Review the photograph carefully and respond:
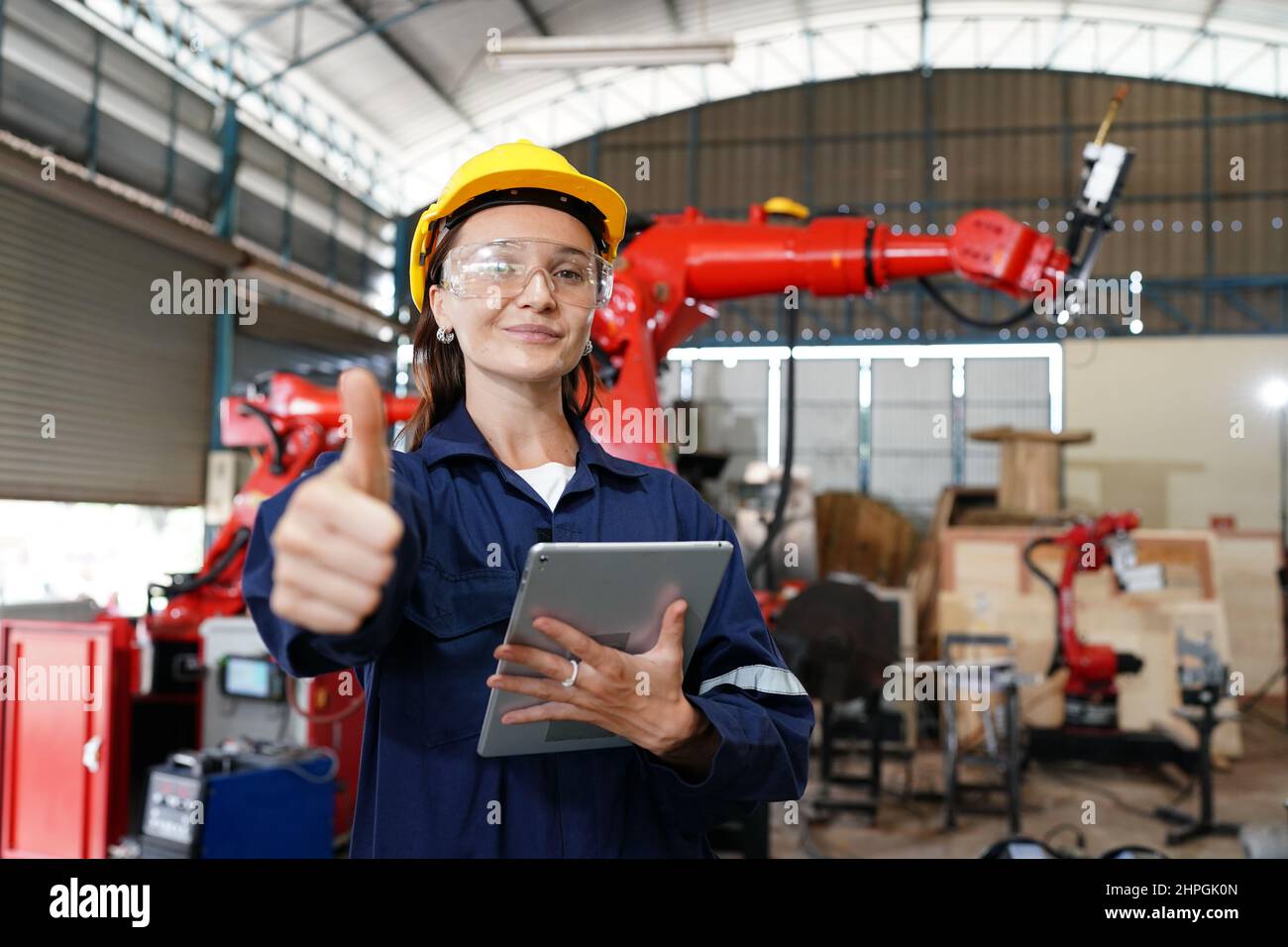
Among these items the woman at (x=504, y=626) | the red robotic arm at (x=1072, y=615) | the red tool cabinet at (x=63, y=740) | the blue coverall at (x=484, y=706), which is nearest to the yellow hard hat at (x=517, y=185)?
the woman at (x=504, y=626)

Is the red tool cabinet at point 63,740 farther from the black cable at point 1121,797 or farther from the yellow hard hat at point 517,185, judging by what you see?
the black cable at point 1121,797

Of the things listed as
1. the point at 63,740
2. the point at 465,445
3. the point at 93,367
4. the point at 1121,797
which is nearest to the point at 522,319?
the point at 465,445

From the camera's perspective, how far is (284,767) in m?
3.59

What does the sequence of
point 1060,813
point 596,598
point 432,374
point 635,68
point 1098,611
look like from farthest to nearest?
1. point 635,68
2. point 1098,611
3. point 1060,813
4. point 432,374
5. point 596,598

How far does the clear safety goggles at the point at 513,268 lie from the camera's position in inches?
47.5

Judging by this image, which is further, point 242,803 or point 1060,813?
point 1060,813

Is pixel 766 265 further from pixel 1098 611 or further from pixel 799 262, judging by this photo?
pixel 1098 611

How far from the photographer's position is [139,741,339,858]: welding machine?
3238 millimetres

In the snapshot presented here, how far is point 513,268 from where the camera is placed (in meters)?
1.21

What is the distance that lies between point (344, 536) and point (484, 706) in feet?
1.34

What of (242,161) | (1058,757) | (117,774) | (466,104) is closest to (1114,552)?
(1058,757)

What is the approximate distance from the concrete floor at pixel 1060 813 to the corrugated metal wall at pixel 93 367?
570 cm

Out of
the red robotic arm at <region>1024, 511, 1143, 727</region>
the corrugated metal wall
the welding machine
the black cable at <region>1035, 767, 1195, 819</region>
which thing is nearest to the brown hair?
the welding machine

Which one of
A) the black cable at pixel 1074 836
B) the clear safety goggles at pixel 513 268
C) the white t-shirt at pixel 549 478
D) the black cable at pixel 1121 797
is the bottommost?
the black cable at pixel 1121 797
